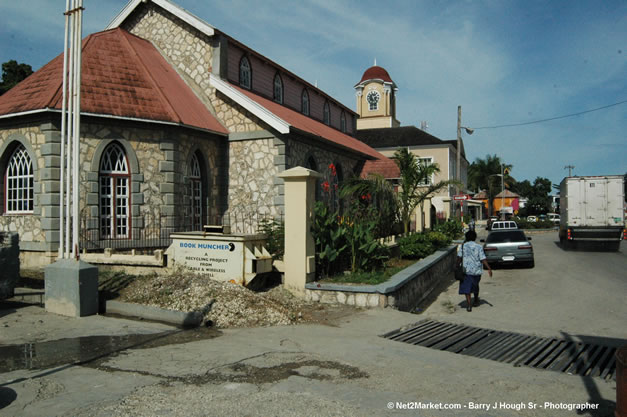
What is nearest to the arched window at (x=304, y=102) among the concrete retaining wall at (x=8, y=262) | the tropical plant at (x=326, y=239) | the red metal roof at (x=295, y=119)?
the red metal roof at (x=295, y=119)

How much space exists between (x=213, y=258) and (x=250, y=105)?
7.94 metres

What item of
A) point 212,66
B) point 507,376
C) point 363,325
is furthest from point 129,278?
point 212,66

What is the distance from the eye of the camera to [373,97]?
2208 inches

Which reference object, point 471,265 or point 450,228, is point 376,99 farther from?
point 471,265

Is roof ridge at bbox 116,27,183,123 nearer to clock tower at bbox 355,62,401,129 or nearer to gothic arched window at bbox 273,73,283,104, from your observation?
gothic arched window at bbox 273,73,283,104

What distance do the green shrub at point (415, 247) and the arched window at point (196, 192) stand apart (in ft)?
23.0

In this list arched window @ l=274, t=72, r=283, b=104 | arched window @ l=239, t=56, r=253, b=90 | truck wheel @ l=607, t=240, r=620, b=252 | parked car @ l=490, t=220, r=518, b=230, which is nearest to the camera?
arched window @ l=239, t=56, r=253, b=90

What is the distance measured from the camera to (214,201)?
17.5 metres

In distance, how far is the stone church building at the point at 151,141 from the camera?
14.0m

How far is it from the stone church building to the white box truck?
1357cm

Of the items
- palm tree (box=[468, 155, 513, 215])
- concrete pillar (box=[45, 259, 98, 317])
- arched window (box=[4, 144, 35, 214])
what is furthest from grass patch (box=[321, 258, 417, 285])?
palm tree (box=[468, 155, 513, 215])

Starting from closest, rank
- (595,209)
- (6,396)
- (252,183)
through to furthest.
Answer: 1. (6,396)
2. (252,183)
3. (595,209)

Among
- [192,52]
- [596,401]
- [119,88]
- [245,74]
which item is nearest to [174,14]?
[192,52]

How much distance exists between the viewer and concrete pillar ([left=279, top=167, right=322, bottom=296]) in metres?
10.3
